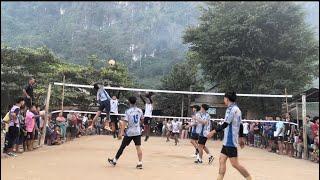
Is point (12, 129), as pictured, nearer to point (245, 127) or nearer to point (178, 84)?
point (245, 127)

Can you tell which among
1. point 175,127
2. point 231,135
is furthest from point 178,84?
point 231,135

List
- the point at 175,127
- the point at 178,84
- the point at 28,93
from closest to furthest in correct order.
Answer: the point at 28,93, the point at 175,127, the point at 178,84

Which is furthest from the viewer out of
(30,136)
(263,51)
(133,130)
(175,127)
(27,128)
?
(263,51)

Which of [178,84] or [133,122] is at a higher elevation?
[178,84]

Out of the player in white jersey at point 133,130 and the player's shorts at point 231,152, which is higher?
the player in white jersey at point 133,130

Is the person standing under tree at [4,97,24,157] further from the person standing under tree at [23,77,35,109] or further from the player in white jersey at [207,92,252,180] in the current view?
the player in white jersey at [207,92,252,180]

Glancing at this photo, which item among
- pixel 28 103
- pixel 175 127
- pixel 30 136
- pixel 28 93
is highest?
pixel 28 93

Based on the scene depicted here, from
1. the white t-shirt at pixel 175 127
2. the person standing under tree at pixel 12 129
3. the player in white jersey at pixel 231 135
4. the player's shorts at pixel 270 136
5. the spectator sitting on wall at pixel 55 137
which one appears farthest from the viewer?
the white t-shirt at pixel 175 127

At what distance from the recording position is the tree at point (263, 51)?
30.0m

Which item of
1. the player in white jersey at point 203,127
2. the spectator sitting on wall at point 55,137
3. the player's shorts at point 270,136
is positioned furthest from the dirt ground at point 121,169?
the player's shorts at point 270,136

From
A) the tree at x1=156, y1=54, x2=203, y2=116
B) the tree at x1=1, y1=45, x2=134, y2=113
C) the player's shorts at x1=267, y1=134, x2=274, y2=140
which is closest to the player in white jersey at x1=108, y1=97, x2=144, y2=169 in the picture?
the player's shorts at x1=267, y1=134, x2=274, y2=140

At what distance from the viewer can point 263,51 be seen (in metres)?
31.5

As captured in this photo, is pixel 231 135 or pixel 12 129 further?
pixel 12 129

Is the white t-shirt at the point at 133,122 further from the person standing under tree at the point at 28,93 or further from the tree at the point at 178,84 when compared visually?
the tree at the point at 178,84
